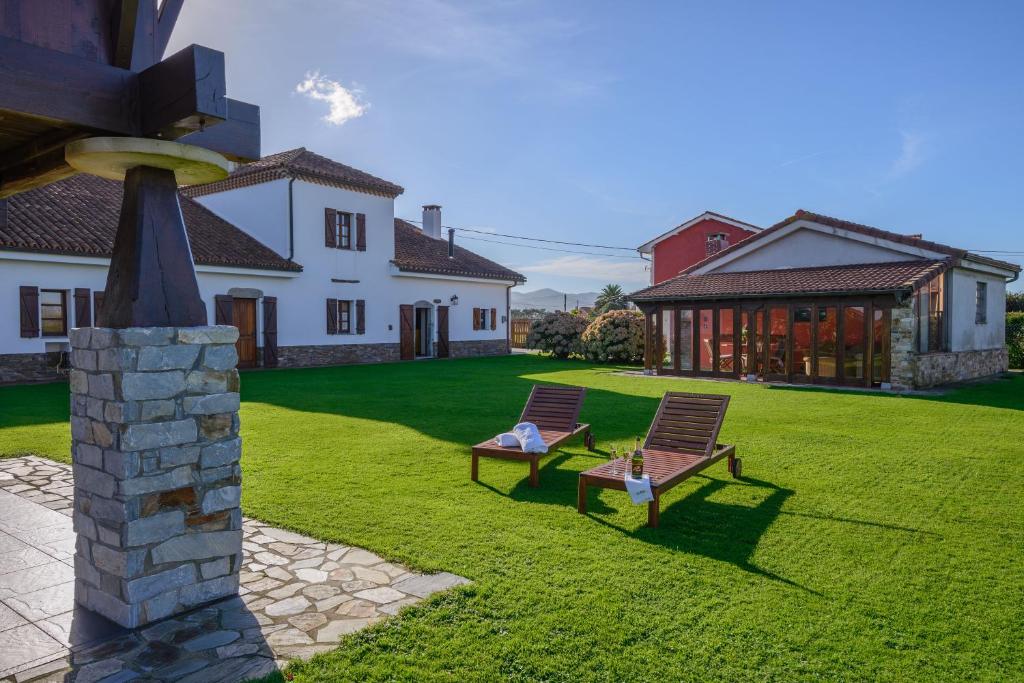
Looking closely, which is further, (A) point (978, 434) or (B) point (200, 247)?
(B) point (200, 247)

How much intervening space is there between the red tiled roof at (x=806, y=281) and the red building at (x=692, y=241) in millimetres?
6885

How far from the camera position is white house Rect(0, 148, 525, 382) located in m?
15.9

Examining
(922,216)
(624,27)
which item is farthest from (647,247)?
(624,27)

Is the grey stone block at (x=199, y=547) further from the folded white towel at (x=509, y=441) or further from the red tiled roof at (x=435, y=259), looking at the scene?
the red tiled roof at (x=435, y=259)

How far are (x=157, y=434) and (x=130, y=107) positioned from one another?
1.88 meters

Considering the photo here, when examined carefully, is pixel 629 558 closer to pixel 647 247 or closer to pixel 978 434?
pixel 978 434

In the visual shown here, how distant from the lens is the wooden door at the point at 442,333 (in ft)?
87.6

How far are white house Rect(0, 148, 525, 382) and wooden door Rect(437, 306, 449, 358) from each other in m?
0.04

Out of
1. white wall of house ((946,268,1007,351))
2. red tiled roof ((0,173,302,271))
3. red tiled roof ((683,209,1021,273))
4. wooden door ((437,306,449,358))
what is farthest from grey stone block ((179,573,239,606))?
wooden door ((437,306,449,358))

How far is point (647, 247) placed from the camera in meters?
29.2

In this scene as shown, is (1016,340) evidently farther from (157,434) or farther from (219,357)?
(157,434)

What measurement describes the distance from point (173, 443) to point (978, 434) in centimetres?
1055

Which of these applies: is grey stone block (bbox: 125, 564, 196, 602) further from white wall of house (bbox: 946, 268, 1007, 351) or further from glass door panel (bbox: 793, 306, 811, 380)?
white wall of house (bbox: 946, 268, 1007, 351)

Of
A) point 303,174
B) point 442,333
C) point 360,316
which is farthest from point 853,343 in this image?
point 303,174
